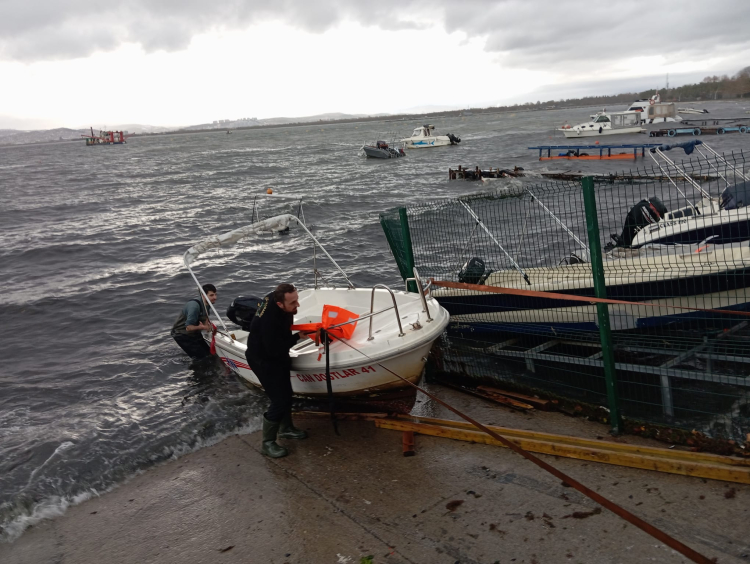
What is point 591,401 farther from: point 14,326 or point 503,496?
point 14,326

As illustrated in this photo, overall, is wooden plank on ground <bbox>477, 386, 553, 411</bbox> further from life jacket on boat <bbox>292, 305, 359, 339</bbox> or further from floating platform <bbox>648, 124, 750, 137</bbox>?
floating platform <bbox>648, 124, 750, 137</bbox>

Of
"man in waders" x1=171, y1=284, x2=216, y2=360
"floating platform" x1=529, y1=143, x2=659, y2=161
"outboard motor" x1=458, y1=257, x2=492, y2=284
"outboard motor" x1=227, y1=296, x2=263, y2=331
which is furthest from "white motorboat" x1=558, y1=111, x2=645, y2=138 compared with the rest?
"outboard motor" x1=227, y1=296, x2=263, y2=331

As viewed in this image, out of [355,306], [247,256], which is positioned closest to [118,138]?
[247,256]

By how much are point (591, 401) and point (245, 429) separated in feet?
13.4

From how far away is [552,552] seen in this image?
3.83 meters

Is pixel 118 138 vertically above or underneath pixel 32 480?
above

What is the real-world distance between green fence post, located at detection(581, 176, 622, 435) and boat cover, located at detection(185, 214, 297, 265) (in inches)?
189

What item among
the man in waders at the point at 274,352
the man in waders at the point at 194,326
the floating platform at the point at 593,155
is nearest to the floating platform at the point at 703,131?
the floating platform at the point at 593,155

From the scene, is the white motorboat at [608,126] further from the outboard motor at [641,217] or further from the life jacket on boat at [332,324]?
the life jacket on boat at [332,324]

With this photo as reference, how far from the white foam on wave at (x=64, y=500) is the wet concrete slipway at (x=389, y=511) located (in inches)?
4.5

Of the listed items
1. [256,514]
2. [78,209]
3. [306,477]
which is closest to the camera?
[256,514]

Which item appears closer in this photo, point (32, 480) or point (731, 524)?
point (731, 524)

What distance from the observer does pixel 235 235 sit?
27.9 feet

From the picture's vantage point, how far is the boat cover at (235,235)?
8.42 m
